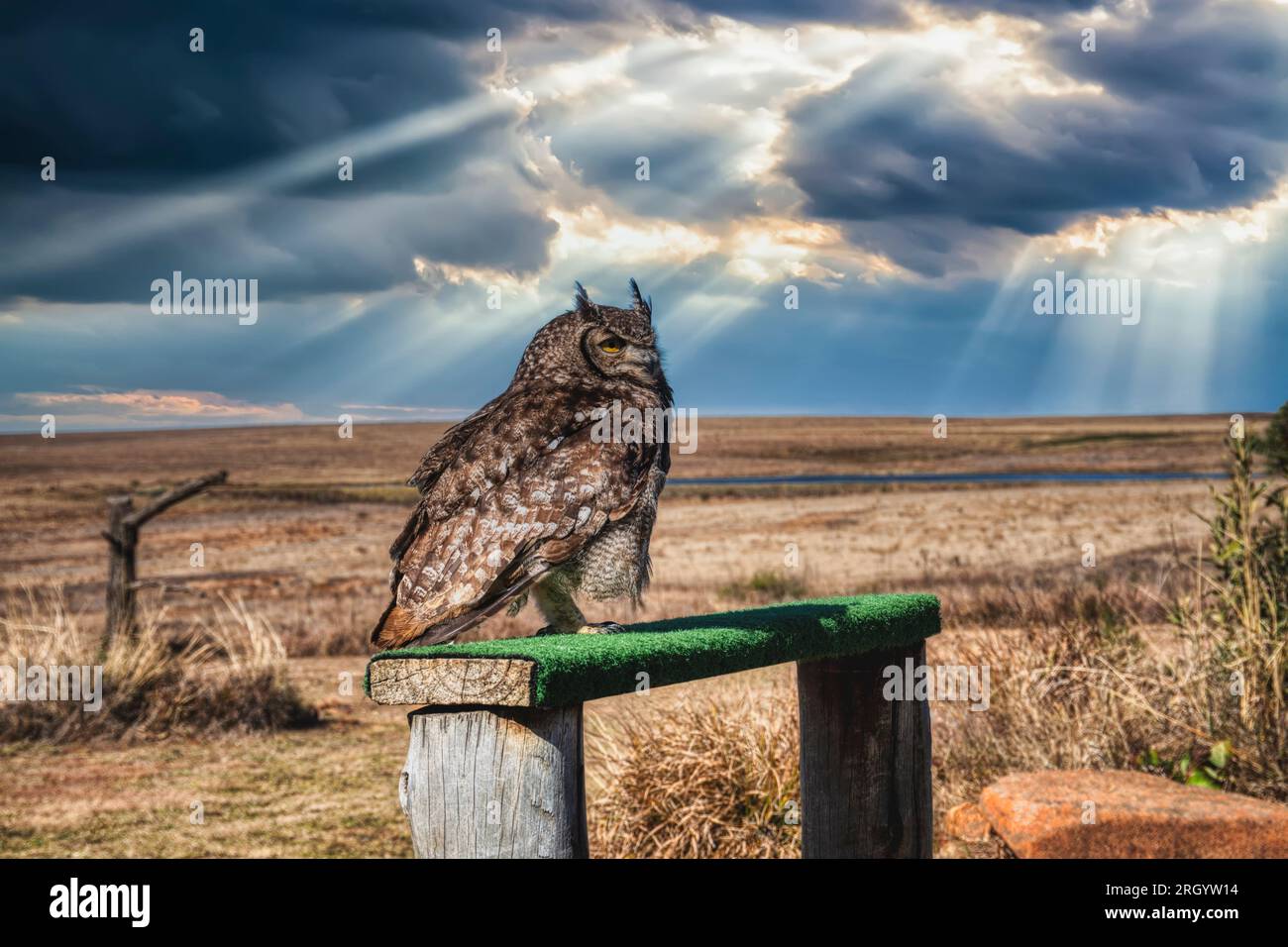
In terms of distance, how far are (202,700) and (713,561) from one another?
17.0 metres

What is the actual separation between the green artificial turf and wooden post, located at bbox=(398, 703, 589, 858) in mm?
151

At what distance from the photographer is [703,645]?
409 centimetres

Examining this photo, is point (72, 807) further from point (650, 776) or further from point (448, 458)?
point (448, 458)

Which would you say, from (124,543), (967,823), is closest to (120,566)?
(124,543)

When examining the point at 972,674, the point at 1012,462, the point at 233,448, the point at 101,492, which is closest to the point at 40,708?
the point at 972,674

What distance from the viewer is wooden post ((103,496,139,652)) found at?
12211 mm

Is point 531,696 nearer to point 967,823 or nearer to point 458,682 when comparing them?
Answer: point 458,682

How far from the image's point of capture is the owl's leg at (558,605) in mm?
4359

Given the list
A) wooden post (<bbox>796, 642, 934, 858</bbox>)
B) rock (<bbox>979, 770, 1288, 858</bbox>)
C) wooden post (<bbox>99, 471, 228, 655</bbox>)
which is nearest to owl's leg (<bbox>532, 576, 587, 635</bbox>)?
wooden post (<bbox>796, 642, 934, 858</bbox>)

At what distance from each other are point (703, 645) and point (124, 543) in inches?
403

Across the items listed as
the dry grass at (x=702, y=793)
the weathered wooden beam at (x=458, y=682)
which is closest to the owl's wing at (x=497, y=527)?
the weathered wooden beam at (x=458, y=682)

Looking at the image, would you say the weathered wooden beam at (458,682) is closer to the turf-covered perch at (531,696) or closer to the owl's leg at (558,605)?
the turf-covered perch at (531,696)

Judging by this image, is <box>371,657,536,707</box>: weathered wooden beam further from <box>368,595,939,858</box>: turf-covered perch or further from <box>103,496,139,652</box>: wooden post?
<box>103,496,139,652</box>: wooden post

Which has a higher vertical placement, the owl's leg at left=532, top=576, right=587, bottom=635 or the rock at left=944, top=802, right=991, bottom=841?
the owl's leg at left=532, top=576, right=587, bottom=635
